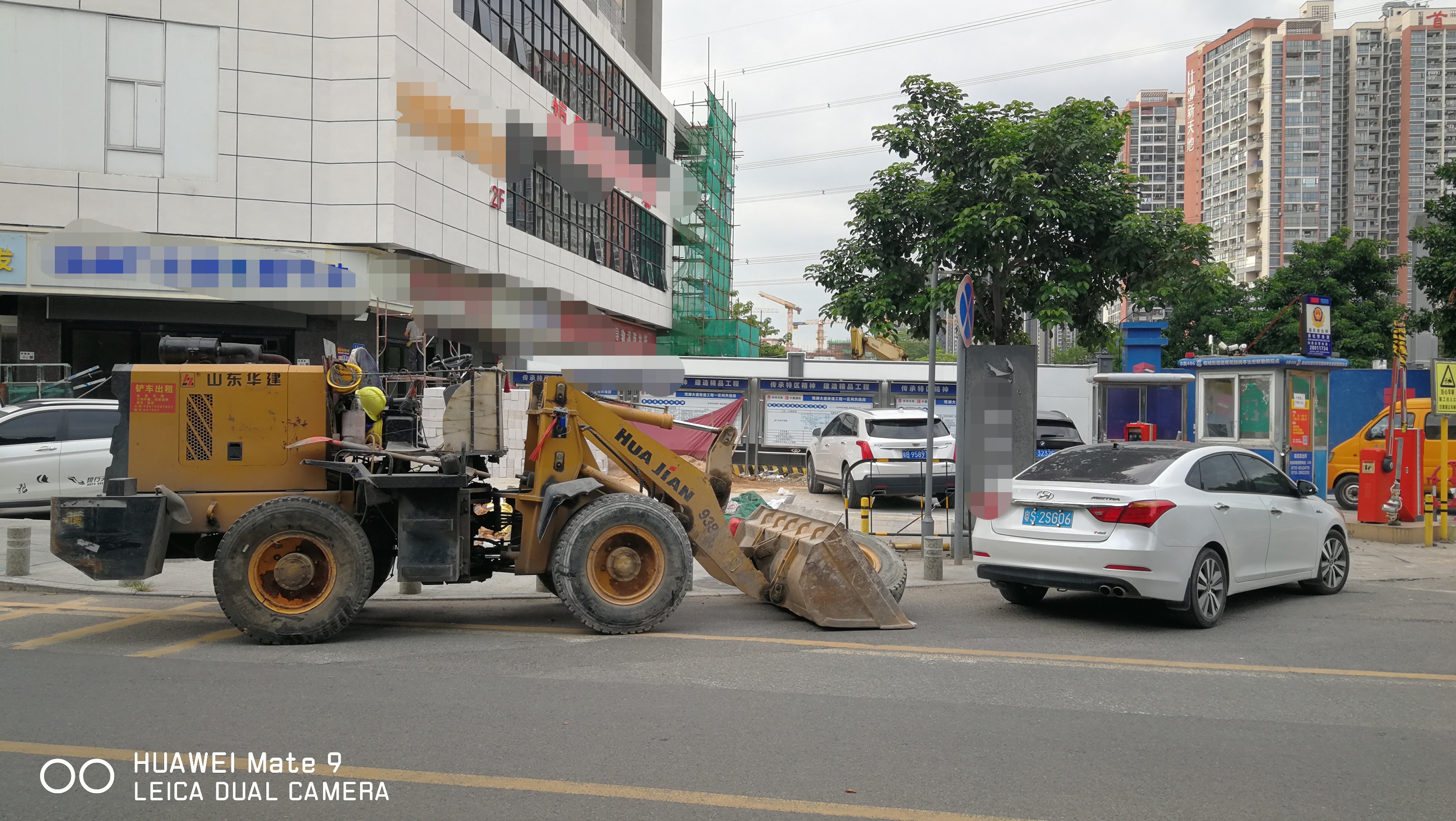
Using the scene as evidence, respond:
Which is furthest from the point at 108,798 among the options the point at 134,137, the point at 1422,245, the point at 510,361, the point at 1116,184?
the point at 1422,245

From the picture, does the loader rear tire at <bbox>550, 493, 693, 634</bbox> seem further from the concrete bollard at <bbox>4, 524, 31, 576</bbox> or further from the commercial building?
the commercial building

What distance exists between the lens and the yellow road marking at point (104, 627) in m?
7.24

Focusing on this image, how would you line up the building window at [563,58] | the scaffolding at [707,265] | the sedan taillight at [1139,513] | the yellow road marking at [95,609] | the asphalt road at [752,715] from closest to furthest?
the asphalt road at [752,715]
the sedan taillight at [1139,513]
the yellow road marking at [95,609]
the building window at [563,58]
the scaffolding at [707,265]

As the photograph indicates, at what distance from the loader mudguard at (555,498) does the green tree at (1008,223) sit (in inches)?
251

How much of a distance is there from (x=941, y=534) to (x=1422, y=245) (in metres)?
22.9

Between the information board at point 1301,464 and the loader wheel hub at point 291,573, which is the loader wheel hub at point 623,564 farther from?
the information board at point 1301,464

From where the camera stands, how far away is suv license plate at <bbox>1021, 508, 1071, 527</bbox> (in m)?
8.12

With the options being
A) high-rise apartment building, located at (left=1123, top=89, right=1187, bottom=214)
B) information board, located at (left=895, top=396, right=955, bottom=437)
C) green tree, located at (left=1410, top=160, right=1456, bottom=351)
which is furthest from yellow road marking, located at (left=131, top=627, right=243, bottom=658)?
high-rise apartment building, located at (left=1123, top=89, right=1187, bottom=214)

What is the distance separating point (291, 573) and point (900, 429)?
37.7ft

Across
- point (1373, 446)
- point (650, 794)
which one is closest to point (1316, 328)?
point (1373, 446)

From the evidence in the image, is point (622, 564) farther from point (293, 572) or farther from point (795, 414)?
point (795, 414)

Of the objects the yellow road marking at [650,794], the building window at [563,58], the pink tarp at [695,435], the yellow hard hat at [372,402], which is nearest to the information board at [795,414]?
the pink tarp at [695,435]

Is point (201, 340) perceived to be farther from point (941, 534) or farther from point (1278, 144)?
point (1278, 144)

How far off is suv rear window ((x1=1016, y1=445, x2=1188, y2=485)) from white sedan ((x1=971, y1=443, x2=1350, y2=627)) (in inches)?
0.5
